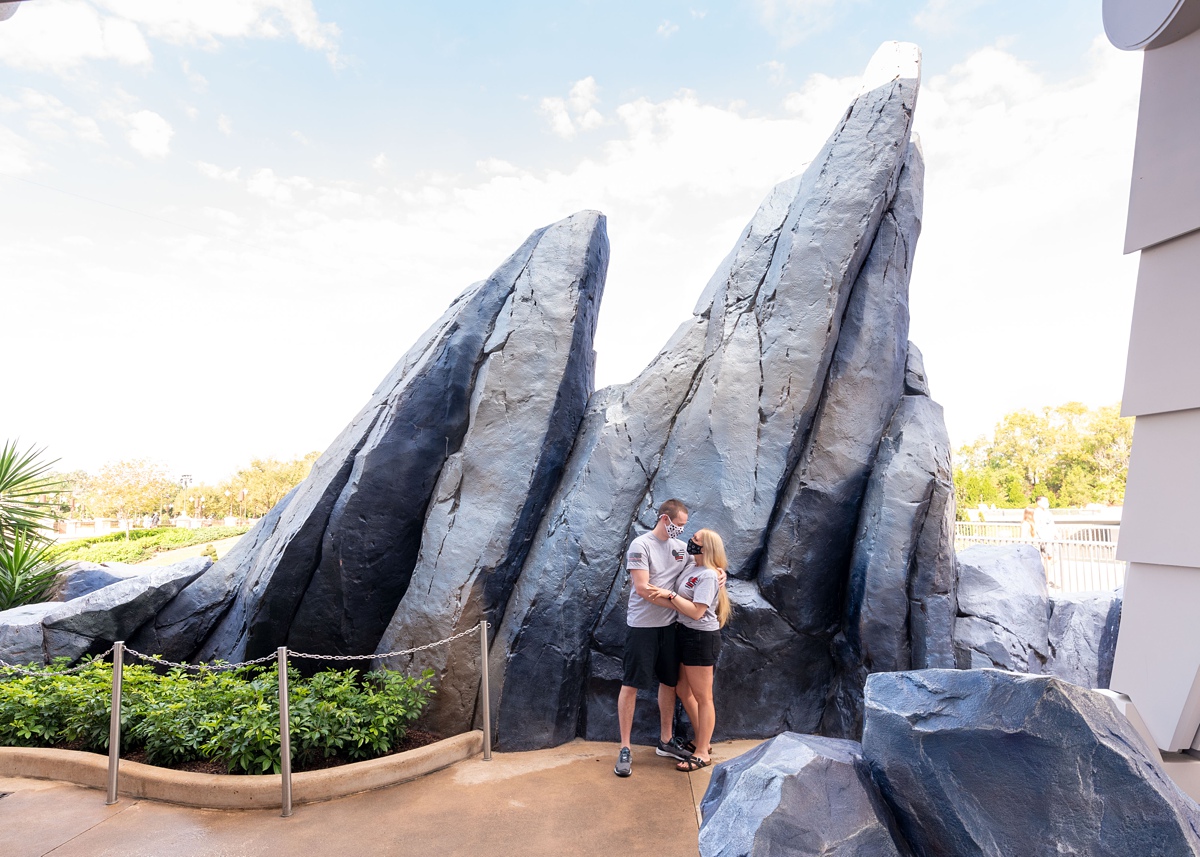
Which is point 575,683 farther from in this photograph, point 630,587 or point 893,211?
point 893,211

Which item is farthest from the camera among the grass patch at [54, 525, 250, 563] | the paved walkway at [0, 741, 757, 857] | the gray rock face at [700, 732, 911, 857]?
the grass patch at [54, 525, 250, 563]

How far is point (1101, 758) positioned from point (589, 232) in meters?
6.25

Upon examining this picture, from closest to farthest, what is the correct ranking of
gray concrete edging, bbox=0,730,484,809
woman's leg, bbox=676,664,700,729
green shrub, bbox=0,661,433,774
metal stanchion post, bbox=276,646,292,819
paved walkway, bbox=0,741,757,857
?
paved walkway, bbox=0,741,757,857 → metal stanchion post, bbox=276,646,292,819 → gray concrete edging, bbox=0,730,484,809 → green shrub, bbox=0,661,433,774 → woman's leg, bbox=676,664,700,729

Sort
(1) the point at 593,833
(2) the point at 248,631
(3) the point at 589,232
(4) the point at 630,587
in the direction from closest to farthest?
(1) the point at 593,833 < (4) the point at 630,587 < (2) the point at 248,631 < (3) the point at 589,232

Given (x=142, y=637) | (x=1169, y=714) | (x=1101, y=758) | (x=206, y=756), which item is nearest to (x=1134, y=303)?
(x=1169, y=714)

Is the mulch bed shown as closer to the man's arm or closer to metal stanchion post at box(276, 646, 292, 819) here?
metal stanchion post at box(276, 646, 292, 819)

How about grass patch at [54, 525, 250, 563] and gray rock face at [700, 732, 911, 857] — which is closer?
gray rock face at [700, 732, 911, 857]

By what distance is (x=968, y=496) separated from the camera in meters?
38.2

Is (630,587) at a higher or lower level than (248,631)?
higher

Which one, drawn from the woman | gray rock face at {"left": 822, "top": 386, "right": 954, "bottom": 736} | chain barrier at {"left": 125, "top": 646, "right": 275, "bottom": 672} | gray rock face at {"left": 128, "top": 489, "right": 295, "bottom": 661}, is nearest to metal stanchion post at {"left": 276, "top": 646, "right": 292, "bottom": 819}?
chain barrier at {"left": 125, "top": 646, "right": 275, "bottom": 672}

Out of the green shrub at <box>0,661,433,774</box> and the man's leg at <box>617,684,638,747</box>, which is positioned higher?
the man's leg at <box>617,684,638,747</box>

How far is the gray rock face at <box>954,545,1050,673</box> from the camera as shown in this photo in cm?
581

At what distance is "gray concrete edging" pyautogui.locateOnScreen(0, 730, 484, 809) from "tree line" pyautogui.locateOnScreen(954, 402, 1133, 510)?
38.3 m

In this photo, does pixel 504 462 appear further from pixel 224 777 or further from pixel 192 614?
pixel 192 614
